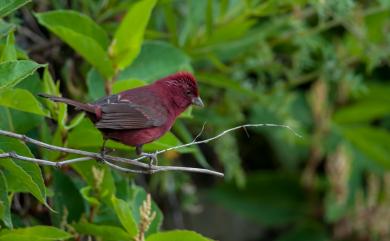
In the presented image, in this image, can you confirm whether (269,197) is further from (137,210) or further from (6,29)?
(6,29)

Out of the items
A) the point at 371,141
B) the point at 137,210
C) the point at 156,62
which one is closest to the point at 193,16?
the point at 156,62

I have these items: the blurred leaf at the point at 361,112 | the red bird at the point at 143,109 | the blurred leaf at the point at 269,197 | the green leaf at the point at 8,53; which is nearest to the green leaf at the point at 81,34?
the red bird at the point at 143,109

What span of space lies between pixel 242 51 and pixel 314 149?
95cm

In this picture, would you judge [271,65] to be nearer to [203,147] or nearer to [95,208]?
[203,147]

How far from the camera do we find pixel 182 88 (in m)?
2.33

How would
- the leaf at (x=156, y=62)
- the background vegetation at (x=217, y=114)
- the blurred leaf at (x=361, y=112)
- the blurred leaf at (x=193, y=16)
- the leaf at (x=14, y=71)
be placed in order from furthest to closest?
the blurred leaf at (x=361, y=112), the blurred leaf at (x=193, y=16), the leaf at (x=156, y=62), the background vegetation at (x=217, y=114), the leaf at (x=14, y=71)

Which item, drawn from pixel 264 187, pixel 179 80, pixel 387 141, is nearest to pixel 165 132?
pixel 179 80

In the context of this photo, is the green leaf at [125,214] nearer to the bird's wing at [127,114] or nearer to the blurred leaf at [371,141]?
the bird's wing at [127,114]

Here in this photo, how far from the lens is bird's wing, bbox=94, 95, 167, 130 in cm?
211

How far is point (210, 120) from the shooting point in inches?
130

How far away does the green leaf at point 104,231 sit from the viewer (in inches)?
80.4

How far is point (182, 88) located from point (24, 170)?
576 mm

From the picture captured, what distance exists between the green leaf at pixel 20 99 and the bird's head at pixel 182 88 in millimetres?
503

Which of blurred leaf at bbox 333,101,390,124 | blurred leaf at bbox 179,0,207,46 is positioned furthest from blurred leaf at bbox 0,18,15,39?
blurred leaf at bbox 333,101,390,124
